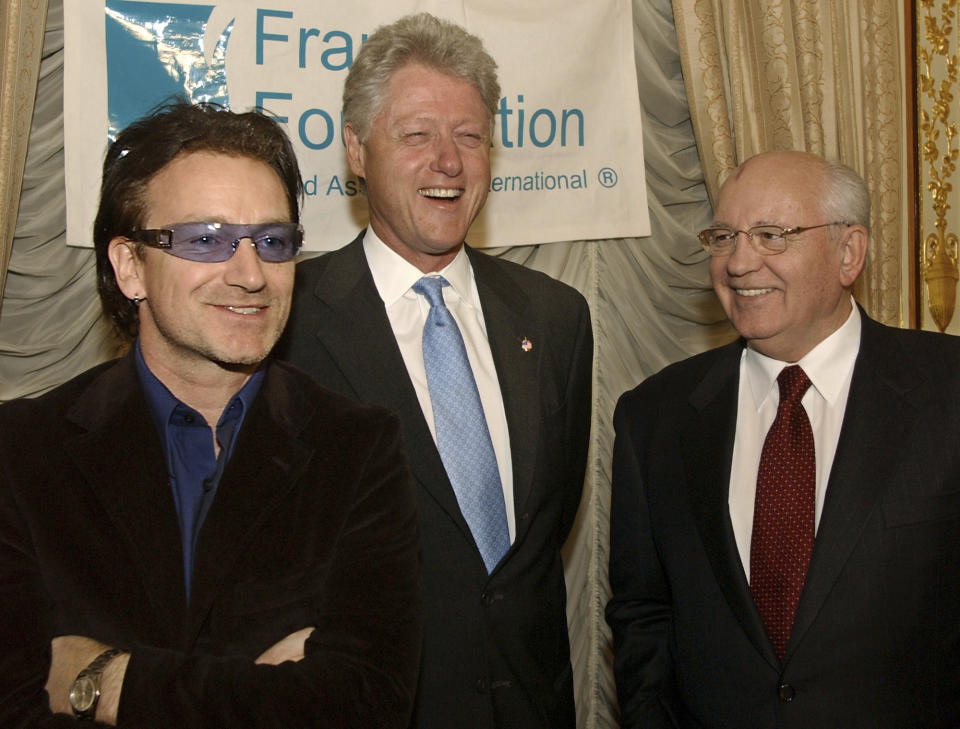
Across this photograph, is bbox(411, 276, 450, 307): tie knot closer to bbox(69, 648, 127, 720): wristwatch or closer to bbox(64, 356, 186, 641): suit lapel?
bbox(64, 356, 186, 641): suit lapel

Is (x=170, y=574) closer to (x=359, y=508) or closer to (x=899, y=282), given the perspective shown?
(x=359, y=508)

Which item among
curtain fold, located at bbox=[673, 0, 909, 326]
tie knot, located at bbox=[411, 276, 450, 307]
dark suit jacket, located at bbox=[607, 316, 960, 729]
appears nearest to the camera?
dark suit jacket, located at bbox=[607, 316, 960, 729]

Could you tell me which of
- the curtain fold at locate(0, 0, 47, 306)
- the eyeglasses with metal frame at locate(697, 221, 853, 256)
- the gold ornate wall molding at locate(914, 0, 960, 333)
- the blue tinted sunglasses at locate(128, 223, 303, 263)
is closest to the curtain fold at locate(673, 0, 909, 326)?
the gold ornate wall molding at locate(914, 0, 960, 333)

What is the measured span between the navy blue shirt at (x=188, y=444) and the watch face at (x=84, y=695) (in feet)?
1.08

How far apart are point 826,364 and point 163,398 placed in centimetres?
156

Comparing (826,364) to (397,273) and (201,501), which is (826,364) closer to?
(397,273)

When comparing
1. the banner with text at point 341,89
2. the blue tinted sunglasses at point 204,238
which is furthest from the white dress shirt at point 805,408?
the banner with text at point 341,89

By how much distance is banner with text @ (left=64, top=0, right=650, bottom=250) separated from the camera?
326cm

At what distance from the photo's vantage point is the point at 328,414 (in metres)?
1.96

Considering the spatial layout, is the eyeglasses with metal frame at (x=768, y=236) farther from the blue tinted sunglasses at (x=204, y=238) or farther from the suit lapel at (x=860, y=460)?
the blue tinted sunglasses at (x=204, y=238)

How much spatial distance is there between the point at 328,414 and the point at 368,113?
0.99 m

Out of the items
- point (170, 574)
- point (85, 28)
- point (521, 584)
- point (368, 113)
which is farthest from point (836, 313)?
point (85, 28)

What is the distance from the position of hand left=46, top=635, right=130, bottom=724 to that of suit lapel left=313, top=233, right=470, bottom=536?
0.88m

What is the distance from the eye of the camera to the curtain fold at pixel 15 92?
3.13 meters
